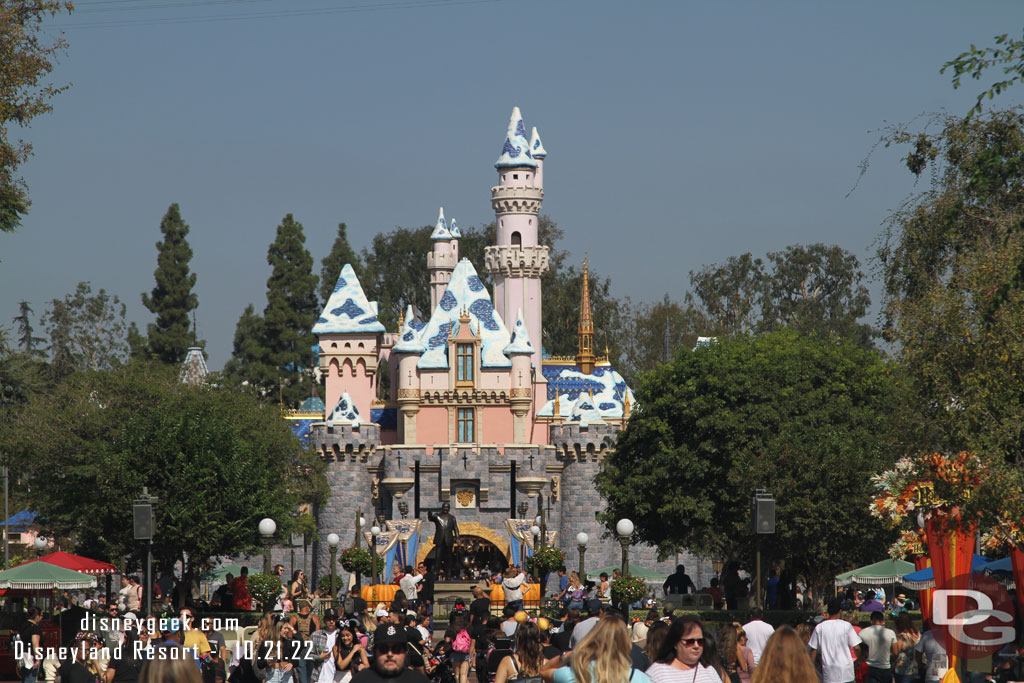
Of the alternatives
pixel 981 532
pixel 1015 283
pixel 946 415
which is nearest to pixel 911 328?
pixel 946 415

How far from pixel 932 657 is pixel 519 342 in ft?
150

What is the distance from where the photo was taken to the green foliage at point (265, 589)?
3238 cm

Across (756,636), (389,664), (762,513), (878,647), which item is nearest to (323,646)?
(756,636)

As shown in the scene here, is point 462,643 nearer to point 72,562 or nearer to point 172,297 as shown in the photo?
point 72,562

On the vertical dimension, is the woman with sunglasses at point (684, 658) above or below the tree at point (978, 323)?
below

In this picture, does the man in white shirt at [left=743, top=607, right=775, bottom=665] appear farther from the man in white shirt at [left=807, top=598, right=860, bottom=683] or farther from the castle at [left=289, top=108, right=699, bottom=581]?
the castle at [left=289, top=108, right=699, bottom=581]

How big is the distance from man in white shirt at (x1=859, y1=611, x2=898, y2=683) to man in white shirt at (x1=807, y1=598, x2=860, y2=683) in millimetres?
4361

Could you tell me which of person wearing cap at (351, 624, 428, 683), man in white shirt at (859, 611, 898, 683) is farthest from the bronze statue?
person wearing cap at (351, 624, 428, 683)

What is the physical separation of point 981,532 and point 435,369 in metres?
43.4

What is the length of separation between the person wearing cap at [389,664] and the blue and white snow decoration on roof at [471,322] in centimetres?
5231

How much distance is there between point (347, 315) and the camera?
6544 centimetres

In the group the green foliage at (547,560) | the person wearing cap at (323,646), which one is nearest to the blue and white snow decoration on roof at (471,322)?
the green foliage at (547,560)

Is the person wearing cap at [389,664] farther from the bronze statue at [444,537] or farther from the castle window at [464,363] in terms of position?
the castle window at [464,363]

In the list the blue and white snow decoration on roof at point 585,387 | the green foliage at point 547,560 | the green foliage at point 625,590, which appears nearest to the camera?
the green foliage at point 625,590
